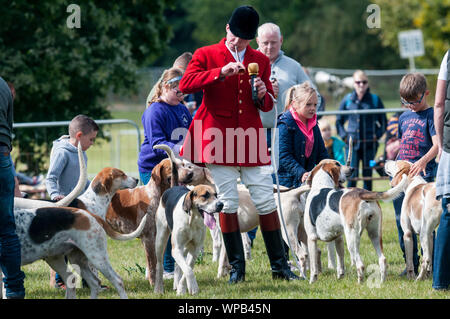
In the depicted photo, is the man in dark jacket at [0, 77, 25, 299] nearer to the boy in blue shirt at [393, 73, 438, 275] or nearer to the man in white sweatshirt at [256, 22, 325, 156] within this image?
the man in white sweatshirt at [256, 22, 325, 156]

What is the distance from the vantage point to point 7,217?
5582mm

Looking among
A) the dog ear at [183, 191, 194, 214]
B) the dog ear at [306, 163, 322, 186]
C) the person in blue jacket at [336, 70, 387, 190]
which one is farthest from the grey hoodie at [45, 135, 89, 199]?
the person in blue jacket at [336, 70, 387, 190]

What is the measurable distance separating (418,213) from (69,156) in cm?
328

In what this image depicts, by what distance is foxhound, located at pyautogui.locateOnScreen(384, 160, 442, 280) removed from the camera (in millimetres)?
6535

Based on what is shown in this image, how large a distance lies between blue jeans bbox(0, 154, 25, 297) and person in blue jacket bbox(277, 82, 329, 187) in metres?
2.95

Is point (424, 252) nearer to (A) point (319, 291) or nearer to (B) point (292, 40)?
(A) point (319, 291)

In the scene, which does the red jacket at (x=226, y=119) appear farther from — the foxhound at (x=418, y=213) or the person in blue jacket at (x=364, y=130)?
the person in blue jacket at (x=364, y=130)

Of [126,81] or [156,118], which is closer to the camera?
[156,118]

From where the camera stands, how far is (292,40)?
57594 mm

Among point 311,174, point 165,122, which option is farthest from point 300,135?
point 165,122

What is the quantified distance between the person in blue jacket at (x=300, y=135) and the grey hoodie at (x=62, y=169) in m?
2.08

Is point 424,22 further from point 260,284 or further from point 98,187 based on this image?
point 98,187

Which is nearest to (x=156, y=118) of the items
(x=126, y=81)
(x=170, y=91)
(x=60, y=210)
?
(x=170, y=91)
